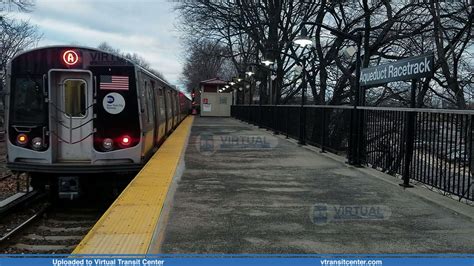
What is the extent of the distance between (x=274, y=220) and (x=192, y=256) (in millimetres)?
1442

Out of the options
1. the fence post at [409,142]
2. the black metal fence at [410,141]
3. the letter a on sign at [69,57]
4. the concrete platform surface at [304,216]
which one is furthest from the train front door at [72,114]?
the fence post at [409,142]

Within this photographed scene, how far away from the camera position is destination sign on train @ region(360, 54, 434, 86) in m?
6.91

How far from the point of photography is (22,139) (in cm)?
845

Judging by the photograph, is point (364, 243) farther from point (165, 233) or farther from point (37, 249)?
point (37, 249)

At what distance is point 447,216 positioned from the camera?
5.55 m

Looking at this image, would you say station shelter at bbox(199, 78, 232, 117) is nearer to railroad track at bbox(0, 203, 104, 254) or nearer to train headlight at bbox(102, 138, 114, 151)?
railroad track at bbox(0, 203, 104, 254)

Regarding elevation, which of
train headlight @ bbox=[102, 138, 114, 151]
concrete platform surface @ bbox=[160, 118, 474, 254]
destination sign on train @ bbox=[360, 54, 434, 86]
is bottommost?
concrete platform surface @ bbox=[160, 118, 474, 254]

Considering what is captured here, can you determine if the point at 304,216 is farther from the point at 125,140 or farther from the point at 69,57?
the point at 69,57

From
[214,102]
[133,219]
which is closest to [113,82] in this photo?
[133,219]

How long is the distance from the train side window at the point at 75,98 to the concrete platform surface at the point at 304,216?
2.24m

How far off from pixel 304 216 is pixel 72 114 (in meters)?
4.97

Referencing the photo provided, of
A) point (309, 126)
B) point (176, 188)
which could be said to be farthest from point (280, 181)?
point (309, 126)

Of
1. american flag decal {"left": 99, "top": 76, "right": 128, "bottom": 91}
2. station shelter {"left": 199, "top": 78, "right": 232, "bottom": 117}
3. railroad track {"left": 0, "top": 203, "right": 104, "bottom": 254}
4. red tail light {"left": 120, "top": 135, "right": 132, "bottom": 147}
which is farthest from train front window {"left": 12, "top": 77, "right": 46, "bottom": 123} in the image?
station shelter {"left": 199, "top": 78, "right": 232, "bottom": 117}

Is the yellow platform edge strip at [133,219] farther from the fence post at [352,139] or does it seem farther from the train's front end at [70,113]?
the fence post at [352,139]
